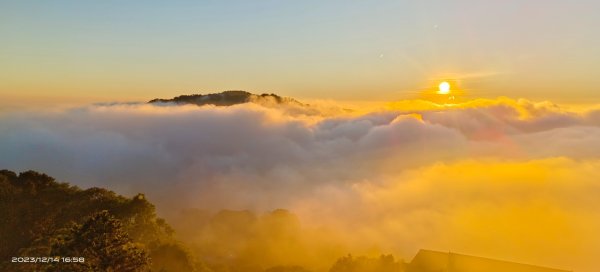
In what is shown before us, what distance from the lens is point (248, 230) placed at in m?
177

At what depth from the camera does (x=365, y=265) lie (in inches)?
2108

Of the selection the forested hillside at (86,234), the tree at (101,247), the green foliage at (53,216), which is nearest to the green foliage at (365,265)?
the forested hillside at (86,234)

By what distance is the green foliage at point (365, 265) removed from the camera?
52.3 metres

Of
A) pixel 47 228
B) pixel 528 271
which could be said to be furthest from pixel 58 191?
pixel 528 271

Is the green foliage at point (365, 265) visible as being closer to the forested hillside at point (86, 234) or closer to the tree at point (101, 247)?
the forested hillside at point (86, 234)

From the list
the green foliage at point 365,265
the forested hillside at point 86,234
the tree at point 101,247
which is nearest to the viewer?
the tree at point 101,247

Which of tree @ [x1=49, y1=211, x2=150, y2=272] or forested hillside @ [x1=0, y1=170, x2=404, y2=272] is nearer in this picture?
tree @ [x1=49, y1=211, x2=150, y2=272]

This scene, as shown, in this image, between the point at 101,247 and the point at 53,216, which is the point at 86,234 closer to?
the point at 101,247

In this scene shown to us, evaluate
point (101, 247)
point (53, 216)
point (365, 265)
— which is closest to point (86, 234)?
point (101, 247)

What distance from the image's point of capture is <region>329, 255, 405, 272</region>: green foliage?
52312 millimetres

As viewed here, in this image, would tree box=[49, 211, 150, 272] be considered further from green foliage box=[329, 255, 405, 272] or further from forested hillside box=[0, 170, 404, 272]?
green foliage box=[329, 255, 405, 272]

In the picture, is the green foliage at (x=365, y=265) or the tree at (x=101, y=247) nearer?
the tree at (x=101, y=247)

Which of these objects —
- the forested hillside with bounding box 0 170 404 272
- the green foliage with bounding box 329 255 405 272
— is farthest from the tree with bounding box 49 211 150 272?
the green foliage with bounding box 329 255 405 272

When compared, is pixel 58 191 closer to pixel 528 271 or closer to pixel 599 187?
pixel 528 271
